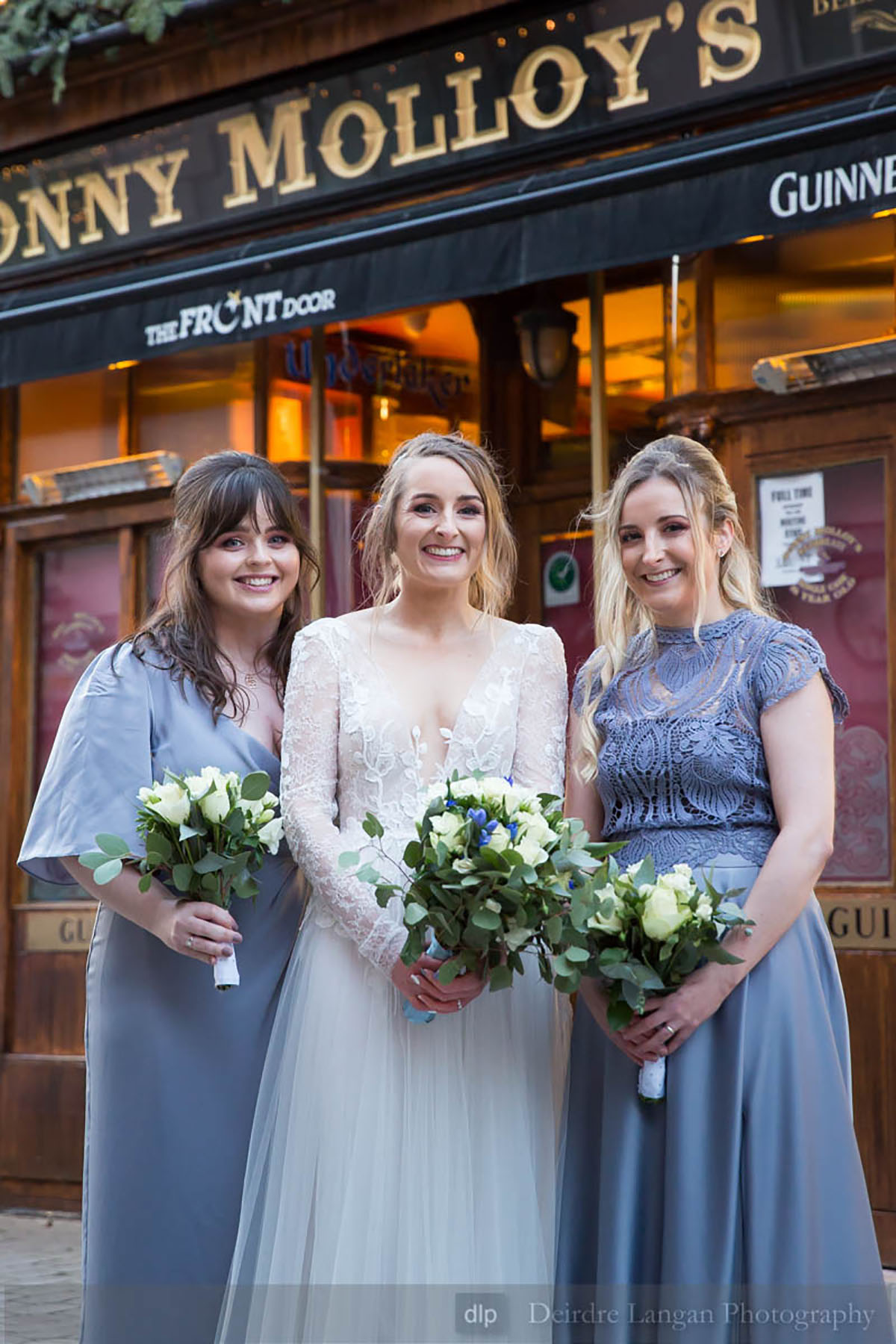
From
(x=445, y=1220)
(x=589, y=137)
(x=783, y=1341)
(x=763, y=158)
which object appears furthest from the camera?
(x=589, y=137)

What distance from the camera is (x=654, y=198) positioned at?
5.56 meters

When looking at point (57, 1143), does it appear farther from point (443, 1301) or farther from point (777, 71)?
point (777, 71)

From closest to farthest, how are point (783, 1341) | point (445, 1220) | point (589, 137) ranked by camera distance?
point (783, 1341), point (445, 1220), point (589, 137)

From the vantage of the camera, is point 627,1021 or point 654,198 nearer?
point 627,1021

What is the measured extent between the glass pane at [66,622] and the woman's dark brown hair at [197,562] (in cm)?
381

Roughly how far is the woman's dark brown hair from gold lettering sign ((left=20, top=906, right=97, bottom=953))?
3757mm

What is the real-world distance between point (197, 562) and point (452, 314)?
161 inches

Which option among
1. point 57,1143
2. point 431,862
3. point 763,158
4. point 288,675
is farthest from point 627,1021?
point 57,1143

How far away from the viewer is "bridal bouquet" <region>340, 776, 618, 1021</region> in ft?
10.0

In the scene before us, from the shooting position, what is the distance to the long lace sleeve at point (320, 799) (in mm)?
3432

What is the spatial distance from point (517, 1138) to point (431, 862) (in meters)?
0.70

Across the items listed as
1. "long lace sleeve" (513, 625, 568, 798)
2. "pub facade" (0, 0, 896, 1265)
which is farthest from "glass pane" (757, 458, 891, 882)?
"long lace sleeve" (513, 625, 568, 798)

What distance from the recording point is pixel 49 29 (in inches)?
284

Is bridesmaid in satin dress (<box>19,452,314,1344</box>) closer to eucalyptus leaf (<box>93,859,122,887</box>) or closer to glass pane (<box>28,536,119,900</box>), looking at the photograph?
eucalyptus leaf (<box>93,859,122,887</box>)
